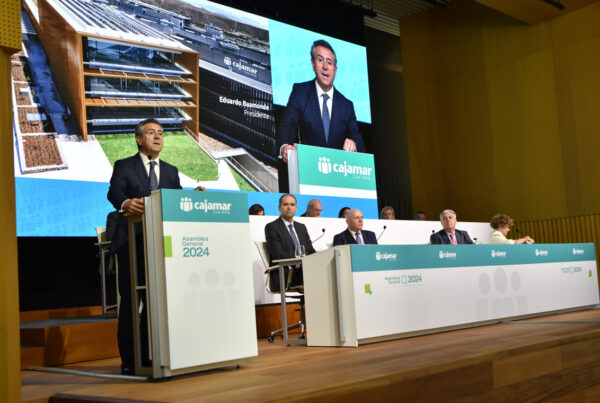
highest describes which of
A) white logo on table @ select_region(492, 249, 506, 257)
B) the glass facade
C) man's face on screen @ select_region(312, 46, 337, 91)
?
man's face on screen @ select_region(312, 46, 337, 91)

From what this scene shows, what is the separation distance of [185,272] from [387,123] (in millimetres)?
9276

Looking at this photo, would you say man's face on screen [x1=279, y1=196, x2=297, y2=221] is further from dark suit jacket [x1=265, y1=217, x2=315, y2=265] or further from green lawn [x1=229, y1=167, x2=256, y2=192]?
→ green lawn [x1=229, y1=167, x2=256, y2=192]

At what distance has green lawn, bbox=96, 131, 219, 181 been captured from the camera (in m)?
6.71

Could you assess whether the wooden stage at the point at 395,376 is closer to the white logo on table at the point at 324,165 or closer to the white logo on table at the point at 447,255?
the white logo on table at the point at 447,255

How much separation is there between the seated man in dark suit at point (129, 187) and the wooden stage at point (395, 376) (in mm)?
279

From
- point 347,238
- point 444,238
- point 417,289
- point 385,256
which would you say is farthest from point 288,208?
point 444,238

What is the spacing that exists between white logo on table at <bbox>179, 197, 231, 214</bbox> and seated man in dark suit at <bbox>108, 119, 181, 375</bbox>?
0.26 m

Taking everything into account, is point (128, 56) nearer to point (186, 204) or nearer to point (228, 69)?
point (228, 69)

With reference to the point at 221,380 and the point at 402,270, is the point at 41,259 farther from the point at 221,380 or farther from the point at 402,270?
the point at 221,380

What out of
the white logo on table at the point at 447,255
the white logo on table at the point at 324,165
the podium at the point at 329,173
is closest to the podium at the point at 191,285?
the white logo on table at the point at 447,255

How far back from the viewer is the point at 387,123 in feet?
39.0

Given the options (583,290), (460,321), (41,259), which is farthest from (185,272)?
(583,290)

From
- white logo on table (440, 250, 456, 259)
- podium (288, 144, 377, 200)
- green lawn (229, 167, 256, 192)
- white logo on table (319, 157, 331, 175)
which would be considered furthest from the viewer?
white logo on table (319, 157, 331, 175)

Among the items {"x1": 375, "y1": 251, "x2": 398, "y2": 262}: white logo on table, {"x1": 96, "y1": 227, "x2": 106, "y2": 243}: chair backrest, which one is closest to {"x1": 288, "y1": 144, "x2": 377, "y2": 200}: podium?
{"x1": 96, "y1": 227, "x2": 106, "y2": 243}: chair backrest
